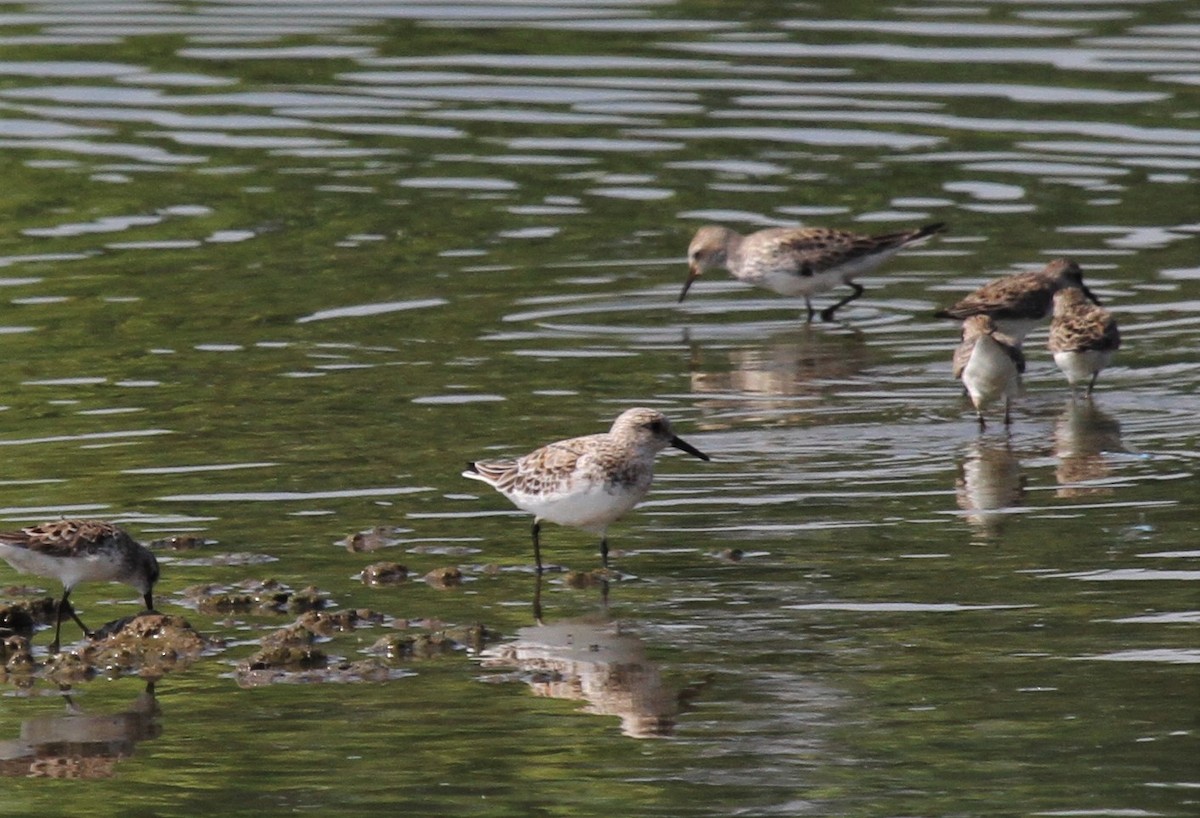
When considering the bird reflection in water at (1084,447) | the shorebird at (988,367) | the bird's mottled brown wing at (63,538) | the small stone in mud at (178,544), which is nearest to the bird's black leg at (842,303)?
the bird reflection in water at (1084,447)

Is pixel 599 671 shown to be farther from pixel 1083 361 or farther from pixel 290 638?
pixel 1083 361

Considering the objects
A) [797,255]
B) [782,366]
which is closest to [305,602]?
[782,366]

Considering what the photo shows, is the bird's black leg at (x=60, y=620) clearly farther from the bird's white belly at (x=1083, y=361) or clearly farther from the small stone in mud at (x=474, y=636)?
the bird's white belly at (x=1083, y=361)

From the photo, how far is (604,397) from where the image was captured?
54.7ft

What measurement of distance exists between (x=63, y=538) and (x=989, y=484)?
5480 mm

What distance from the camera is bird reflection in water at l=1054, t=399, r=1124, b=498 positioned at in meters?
13.9

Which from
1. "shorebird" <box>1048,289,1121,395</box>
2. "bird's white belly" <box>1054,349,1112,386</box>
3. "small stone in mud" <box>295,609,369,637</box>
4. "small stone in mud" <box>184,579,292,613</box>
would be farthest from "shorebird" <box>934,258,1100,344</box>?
"small stone in mud" <box>295,609,369,637</box>

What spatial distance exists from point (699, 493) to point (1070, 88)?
1497 cm

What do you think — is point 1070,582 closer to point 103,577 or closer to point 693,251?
point 103,577

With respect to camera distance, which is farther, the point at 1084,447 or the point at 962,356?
the point at 962,356

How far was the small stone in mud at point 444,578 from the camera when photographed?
1199 cm

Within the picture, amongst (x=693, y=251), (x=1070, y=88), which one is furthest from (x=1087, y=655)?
(x=1070, y=88)

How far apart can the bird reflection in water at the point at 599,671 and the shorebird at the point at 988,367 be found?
4.71 m

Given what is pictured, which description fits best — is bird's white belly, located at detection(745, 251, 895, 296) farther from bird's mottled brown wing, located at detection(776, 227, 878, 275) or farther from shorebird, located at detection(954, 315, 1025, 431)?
shorebird, located at detection(954, 315, 1025, 431)
